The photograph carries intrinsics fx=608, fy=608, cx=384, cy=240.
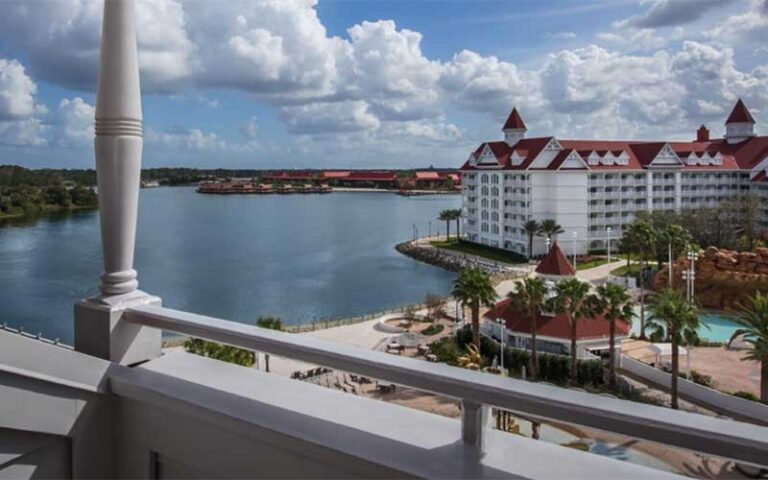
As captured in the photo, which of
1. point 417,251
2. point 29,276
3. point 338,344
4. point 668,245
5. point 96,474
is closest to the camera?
point 338,344

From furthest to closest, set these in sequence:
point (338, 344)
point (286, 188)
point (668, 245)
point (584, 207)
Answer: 1. point (286, 188)
2. point (584, 207)
3. point (668, 245)
4. point (338, 344)

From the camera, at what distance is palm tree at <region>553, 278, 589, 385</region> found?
512 inches

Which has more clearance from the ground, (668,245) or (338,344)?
(338,344)

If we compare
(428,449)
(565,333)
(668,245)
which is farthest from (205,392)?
(668,245)

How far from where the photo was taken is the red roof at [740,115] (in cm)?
3456

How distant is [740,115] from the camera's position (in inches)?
1374

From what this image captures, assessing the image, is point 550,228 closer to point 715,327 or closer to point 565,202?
point 565,202

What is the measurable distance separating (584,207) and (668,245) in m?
8.99

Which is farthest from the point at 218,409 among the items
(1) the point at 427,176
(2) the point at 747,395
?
(1) the point at 427,176

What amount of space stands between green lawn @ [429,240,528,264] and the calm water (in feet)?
10.3

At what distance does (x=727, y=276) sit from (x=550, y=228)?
1106 centimetres

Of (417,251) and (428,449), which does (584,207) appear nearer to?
(417,251)

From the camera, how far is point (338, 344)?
127 centimetres

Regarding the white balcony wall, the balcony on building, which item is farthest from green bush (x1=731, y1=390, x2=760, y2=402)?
the white balcony wall
